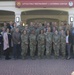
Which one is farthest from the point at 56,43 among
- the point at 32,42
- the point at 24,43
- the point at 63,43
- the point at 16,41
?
the point at 16,41

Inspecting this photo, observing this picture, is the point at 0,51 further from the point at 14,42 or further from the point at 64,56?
the point at 64,56

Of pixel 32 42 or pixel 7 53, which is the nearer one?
pixel 32 42

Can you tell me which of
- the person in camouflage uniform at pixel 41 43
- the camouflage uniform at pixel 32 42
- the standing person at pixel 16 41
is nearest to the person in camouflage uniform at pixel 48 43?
the person in camouflage uniform at pixel 41 43

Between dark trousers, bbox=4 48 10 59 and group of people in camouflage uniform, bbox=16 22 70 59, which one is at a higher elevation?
group of people in camouflage uniform, bbox=16 22 70 59

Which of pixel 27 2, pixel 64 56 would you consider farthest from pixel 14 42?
pixel 27 2

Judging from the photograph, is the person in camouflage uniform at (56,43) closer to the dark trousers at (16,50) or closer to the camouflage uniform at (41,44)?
the camouflage uniform at (41,44)

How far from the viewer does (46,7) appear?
2083 cm

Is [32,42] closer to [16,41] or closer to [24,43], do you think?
[24,43]

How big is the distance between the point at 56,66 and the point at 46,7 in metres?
7.64

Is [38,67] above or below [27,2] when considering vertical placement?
below

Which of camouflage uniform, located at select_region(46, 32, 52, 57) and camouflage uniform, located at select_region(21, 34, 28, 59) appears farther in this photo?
camouflage uniform, located at select_region(46, 32, 52, 57)

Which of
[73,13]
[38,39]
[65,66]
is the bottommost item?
[65,66]

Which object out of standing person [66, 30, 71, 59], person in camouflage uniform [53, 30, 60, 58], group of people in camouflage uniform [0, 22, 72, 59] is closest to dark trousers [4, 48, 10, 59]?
group of people in camouflage uniform [0, 22, 72, 59]

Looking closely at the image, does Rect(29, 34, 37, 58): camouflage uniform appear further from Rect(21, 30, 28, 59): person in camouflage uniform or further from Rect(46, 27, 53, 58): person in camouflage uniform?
Rect(46, 27, 53, 58): person in camouflage uniform
